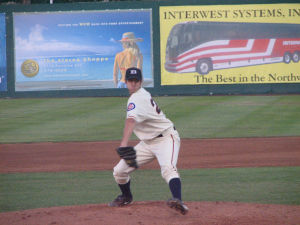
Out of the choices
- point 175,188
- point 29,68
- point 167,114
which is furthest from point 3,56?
point 175,188

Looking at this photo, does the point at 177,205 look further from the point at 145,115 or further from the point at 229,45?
the point at 229,45

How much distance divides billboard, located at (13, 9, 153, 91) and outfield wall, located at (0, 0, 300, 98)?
39 mm

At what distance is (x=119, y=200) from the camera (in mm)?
7664

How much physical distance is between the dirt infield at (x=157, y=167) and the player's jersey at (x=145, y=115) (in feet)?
3.18

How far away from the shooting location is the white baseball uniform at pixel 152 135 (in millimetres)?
6891

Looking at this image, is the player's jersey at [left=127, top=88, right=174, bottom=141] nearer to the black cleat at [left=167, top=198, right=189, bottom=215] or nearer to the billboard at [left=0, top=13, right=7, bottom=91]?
the black cleat at [left=167, top=198, right=189, bottom=215]

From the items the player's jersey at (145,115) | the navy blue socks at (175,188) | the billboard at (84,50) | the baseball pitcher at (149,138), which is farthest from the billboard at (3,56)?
the navy blue socks at (175,188)

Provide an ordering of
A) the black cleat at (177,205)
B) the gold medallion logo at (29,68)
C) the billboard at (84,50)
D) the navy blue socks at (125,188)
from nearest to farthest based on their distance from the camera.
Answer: the black cleat at (177,205) < the navy blue socks at (125,188) < the billboard at (84,50) < the gold medallion logo at (29,68)

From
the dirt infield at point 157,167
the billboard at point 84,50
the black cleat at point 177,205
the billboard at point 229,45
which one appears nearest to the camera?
the black cleat at point 177,205

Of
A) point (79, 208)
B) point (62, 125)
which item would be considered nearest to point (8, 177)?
point (79, 208)

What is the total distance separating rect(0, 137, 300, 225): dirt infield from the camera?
7.04 metres

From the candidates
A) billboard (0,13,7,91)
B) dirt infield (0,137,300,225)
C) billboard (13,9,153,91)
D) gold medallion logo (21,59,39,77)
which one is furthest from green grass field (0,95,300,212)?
gold medallion logo (21,59,39,77)

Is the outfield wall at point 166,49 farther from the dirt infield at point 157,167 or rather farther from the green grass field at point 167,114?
the dirt infield at point 157,167

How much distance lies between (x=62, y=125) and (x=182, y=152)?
5.00 m
